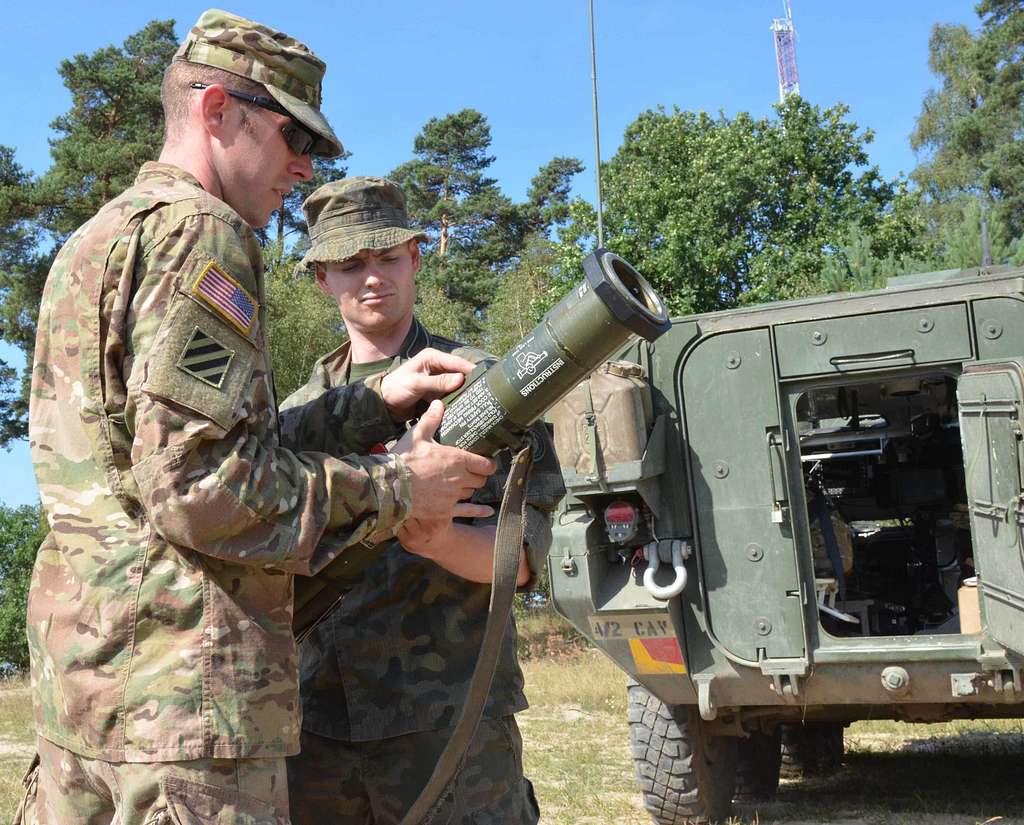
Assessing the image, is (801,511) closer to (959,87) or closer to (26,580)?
(26,580)

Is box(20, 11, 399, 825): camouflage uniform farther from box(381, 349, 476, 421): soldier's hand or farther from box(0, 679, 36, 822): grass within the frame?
box(0, 679, 36, 822): grass

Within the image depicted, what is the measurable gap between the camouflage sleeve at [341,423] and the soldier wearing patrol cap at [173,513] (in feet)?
1.45

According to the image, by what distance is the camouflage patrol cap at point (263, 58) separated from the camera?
2.11 meters

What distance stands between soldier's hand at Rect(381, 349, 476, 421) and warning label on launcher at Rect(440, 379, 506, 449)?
0.12 meters

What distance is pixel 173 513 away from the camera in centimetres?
180

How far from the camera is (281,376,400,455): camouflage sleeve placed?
254cm

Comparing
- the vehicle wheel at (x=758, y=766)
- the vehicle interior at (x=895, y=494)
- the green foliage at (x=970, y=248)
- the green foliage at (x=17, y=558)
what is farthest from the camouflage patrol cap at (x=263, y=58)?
the green foliage at (x=17, y=558)

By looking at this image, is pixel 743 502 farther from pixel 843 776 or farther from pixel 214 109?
pixel 214 109

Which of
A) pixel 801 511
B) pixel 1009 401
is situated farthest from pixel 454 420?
pixel 801 511

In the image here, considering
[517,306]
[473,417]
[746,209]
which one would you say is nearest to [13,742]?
[473,417]

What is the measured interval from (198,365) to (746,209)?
22.3m

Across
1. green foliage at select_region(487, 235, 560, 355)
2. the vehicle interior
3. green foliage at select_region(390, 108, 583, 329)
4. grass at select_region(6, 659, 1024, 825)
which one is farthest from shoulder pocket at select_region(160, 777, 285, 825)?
green foliage at select_region(390, 108, 583, 329)

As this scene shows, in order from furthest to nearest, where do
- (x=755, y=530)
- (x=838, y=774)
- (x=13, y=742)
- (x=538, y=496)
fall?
(x=13, y=742) < (x=838, y=774) < (x=755, y=530) < (x=538, y=496)

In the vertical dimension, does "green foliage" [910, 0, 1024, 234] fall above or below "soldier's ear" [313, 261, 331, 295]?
above
